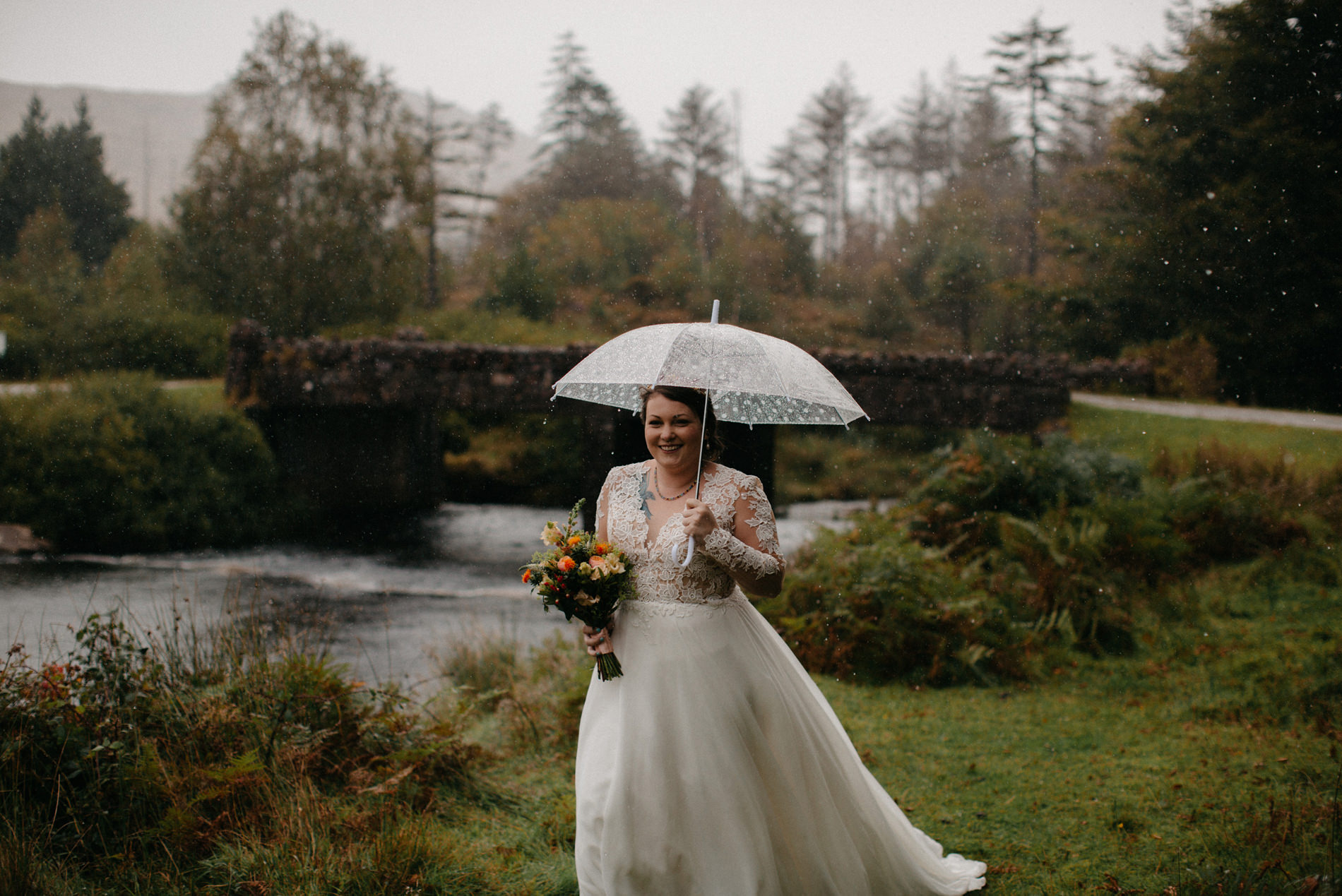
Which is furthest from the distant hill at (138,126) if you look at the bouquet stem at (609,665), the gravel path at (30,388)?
the bouquet stem at (609,665)

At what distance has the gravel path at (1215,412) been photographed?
10555mm

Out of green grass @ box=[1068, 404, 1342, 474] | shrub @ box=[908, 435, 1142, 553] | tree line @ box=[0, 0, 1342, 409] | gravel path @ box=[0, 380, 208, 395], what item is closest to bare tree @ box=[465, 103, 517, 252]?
tree line @ box=[0, 0, 1342, 409]

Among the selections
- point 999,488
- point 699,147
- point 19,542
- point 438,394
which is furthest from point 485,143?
point 999,488

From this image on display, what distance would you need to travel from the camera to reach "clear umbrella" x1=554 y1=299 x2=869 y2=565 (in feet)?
9.25

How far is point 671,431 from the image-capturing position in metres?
2.98

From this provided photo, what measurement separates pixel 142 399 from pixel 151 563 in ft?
10.8

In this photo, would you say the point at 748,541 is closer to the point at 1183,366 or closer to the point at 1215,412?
the point at 1215,412

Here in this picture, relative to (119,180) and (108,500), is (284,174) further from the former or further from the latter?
(108,500)

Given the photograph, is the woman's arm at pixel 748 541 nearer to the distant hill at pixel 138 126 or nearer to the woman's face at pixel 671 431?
the woman's face at pixel 671 431

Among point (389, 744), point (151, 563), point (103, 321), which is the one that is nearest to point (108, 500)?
point (151, 563)

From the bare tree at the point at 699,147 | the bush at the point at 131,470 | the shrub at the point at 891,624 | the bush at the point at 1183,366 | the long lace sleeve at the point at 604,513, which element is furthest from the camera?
the bare tree at the point at 699,147

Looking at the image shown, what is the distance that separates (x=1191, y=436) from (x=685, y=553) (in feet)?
40.1

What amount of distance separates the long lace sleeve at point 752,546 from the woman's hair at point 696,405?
217 mm

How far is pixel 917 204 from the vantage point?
30.3 meters
